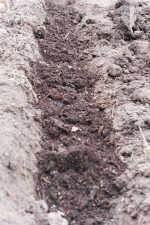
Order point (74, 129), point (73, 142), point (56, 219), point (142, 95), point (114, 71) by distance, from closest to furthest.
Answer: point (56, 219), point (73, 142), point (74, 129), point (142, 95), point (114, 71)

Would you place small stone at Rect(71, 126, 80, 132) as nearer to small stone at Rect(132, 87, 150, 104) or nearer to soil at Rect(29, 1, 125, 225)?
soil at Rect(29, 1, 125, 225)

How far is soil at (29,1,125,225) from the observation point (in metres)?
2.50

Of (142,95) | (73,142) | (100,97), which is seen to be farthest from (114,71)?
(73,142)

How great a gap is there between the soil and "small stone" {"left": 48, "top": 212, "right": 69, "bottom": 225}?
2.5 inches

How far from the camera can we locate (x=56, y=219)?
230 cm

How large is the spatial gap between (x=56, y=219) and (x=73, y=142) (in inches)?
33.3

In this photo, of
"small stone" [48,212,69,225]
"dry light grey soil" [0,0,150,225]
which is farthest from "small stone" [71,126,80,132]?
"small stone" [48,212,69,225]

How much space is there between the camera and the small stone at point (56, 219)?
2.27 metres

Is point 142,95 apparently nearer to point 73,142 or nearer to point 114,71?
point 114,71

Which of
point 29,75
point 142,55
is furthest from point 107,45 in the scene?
point 29,75

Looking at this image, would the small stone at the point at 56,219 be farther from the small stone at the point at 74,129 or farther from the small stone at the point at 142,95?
the small stone at the point at 142,95

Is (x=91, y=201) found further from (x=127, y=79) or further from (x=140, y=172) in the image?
(x=127, y=79)

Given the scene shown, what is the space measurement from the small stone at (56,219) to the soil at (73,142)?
6 cm

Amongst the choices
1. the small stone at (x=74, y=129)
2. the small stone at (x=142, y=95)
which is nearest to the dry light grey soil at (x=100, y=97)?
the small stone at (x=142, y=95)
